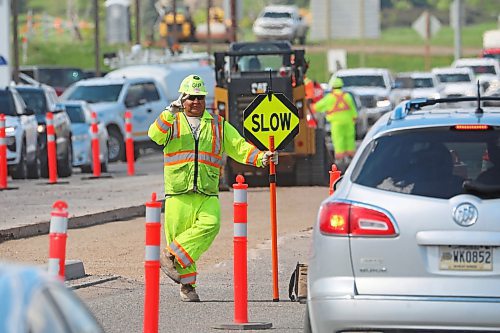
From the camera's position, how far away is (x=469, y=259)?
775 cm

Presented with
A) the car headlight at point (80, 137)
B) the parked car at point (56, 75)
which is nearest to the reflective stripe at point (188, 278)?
the car headlight at point (80, 137)

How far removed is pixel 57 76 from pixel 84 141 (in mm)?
20204

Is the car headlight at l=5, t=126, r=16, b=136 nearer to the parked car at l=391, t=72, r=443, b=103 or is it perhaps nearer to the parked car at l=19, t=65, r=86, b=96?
the parked car at l=391, t=72, r=443, b=103

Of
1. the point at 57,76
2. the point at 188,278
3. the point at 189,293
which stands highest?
the point at 57,76

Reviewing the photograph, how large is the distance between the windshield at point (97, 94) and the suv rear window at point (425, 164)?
27013 mm

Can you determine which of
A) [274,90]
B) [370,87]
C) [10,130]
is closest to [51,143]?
[10,130]

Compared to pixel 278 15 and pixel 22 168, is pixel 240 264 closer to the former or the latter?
pixel 22 168

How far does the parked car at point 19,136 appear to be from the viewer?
26094mm

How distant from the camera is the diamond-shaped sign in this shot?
12.3 m

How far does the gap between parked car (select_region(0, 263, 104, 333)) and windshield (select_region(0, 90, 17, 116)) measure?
860 inches

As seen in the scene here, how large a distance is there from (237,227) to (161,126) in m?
1.36

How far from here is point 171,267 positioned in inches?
470


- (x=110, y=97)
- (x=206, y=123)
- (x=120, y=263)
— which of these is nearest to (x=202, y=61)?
(x=110, y=97)

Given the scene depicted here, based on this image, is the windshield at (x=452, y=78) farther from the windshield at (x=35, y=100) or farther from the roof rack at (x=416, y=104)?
the roof rack at (x=416, y=104)
